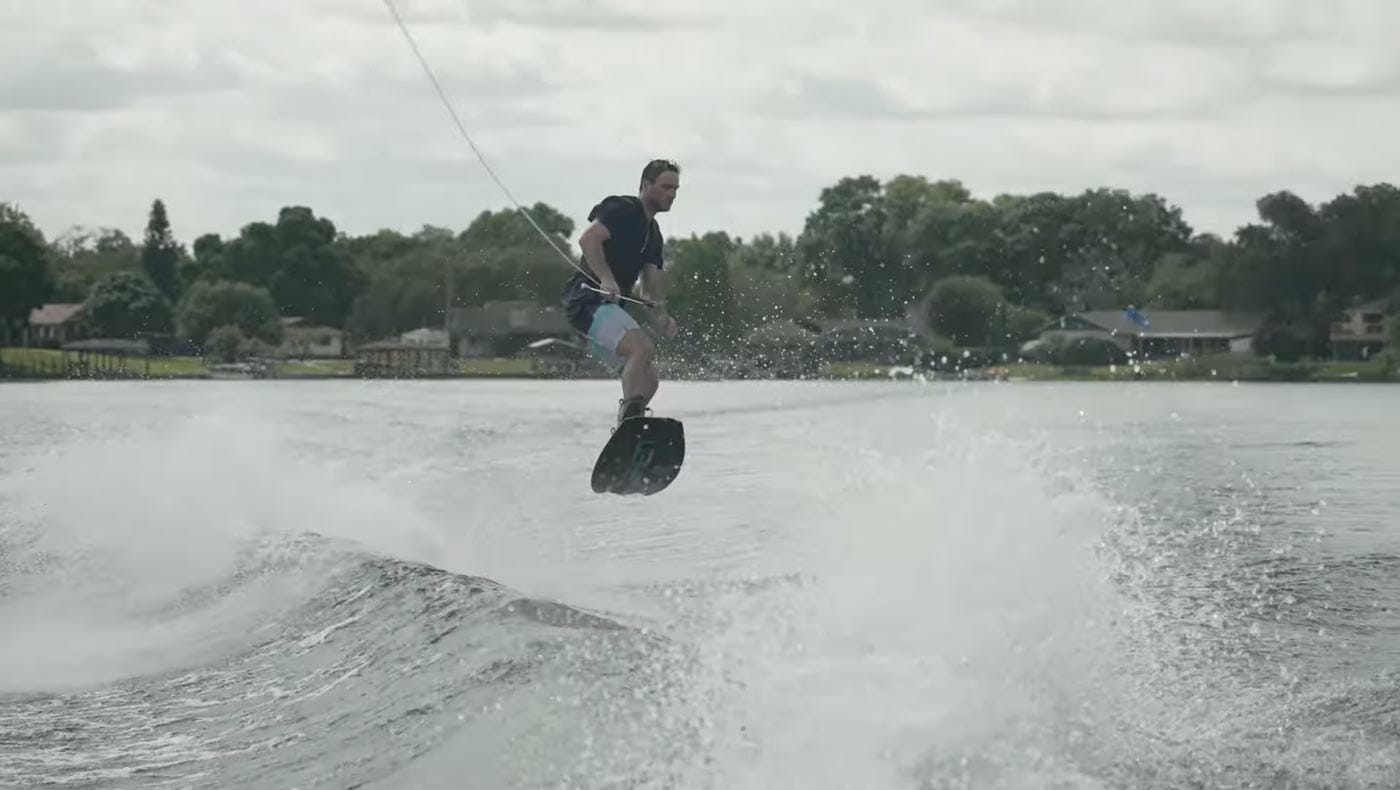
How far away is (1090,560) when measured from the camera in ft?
38.8

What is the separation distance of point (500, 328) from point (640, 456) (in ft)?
300

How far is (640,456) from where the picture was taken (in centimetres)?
1211

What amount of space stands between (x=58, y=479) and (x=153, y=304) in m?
108

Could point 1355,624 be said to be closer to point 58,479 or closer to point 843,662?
point 843,662

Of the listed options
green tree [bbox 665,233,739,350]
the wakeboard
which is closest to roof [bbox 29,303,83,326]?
green tree [bbox 665,233,739,350]

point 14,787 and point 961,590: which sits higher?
point 961,590

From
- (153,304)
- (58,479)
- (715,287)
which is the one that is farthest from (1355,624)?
(153,304)

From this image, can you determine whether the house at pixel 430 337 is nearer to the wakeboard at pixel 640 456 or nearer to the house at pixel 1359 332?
the house at pixel 1359 332

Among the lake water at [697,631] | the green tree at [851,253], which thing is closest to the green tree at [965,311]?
the green tree at [851,253]

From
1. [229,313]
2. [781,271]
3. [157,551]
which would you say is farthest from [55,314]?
[157,551]

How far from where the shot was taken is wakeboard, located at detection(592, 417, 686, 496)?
11.9 meters

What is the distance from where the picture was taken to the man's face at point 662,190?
1129cm

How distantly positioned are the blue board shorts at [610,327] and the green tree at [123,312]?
380ft

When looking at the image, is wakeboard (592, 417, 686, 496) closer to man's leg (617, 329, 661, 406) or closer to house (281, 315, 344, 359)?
man's leg (617, 329, 661, 406)
